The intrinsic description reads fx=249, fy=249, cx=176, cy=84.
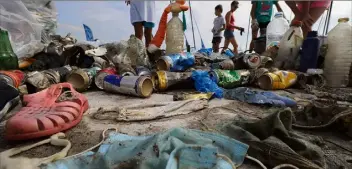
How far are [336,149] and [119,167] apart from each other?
0.82 metres

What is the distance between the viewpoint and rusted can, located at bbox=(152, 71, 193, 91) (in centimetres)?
189

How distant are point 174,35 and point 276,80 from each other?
50.1 inches

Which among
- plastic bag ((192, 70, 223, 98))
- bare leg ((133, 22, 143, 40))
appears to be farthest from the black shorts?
plastic bag ((192, 70, 223, 98))

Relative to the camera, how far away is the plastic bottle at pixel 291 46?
8.60 feet

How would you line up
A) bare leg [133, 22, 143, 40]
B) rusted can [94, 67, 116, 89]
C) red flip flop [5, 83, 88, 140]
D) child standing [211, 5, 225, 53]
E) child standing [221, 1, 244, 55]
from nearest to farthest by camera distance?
1. red flip flop [5, 83, 88, 140]
2. rusted can [94, 67, 116, 89]
3. bare leg [133, 22, 143, 40]
4. child standing [221, 1, 244, 55]
5. child standing [211, 5, 225, 53]

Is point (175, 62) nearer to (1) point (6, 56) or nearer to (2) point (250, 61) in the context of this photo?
(2) point (250, 61)

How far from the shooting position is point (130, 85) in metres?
1.70

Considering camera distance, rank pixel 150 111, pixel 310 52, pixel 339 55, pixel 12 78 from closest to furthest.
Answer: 1. pixel 150 111
2. pixel 12 78
3. pixel 339 55
4. pixel 310 52

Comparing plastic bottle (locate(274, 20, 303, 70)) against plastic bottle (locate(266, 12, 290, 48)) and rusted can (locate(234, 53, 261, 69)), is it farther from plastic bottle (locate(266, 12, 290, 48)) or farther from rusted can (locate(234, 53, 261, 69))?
plastic bottle (locate(266, 12, 290, 48))

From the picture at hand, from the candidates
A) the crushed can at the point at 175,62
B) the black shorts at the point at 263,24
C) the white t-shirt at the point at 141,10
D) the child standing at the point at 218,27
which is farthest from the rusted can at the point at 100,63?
the child standing at the point at 218,27

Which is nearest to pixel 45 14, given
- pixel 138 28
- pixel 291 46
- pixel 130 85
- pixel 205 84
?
pixel 138 28

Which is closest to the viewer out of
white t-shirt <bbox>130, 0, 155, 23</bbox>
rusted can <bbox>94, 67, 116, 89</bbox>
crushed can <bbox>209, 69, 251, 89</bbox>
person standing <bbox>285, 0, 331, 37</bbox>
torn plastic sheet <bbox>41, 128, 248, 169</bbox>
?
torn plastic sheet <bbox>41, 128, 248, 169</bbox>

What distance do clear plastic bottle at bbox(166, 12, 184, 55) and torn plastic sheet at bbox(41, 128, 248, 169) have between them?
2.06m

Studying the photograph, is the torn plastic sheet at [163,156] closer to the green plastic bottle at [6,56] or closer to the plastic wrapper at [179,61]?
the plastic wrapper at [179,61]
